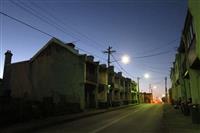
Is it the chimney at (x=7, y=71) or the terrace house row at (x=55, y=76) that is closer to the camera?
the terrace house row at (x=55, y=76)

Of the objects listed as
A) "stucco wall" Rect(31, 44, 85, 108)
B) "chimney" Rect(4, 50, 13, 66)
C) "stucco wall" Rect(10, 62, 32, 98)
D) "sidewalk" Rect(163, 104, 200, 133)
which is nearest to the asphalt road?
"sidewalk" Rect(163, 104, 200, 133)

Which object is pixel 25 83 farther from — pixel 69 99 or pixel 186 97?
pixel 186 97

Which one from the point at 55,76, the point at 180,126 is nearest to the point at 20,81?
the point at 55,76

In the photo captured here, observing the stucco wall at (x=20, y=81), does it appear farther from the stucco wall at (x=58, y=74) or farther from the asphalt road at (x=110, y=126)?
the asphalt road at (x=110, y=126)

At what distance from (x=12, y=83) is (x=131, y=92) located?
156 feet

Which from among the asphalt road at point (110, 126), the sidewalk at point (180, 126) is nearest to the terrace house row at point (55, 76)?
the asphalt road at point (110, 126)

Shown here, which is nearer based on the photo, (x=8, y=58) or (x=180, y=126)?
(x=180, y=126)

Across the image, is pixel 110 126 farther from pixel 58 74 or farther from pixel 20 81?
pixel 20 81

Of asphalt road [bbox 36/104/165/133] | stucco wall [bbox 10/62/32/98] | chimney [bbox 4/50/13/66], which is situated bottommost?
asphalt road [bbox 36/104/165/133]

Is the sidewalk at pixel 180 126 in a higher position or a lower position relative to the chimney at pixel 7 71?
lower

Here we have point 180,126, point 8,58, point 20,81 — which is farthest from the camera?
point 8,58

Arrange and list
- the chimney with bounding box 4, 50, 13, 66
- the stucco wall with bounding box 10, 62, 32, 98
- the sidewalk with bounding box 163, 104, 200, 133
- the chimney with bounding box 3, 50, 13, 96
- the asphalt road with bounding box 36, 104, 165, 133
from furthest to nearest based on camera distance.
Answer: the chimney with bounding box 4, 50, 13, 66
the chimney with bounding box 3, 50, 13, 96
the stucco wall with bounding box 10, 62, 32, 98
the asphalt road with bounding box 36, 104, 165, 133
the sidewalk with bounding box 163, 104, 200, 133

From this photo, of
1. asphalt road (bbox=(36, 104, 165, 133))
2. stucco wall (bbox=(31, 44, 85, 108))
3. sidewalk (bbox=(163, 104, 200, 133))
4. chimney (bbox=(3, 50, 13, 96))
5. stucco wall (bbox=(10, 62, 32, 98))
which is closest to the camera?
sidewalk (bbox=(163, 104, 200, 133))

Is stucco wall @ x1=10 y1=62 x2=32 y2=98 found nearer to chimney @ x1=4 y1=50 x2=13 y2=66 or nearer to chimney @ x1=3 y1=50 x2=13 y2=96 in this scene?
chimney @ x1=3 y1=50 x2=13 y2=96
